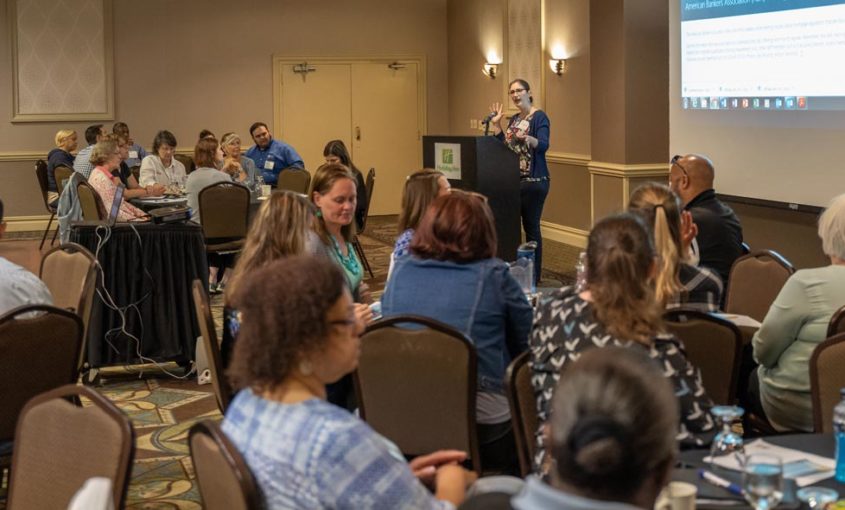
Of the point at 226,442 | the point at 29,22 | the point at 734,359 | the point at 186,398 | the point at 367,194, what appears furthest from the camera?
the point at 29,22

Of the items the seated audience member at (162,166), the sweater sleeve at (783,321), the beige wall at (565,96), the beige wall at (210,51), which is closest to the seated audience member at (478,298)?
the sweater sleeve at (783,321)

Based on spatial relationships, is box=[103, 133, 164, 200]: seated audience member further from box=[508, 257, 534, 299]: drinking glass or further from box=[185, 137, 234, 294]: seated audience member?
box=[508, 257, 534, 299]: drinking glass

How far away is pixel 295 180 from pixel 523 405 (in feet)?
24.8

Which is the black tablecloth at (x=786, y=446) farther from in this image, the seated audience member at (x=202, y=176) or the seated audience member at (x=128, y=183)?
the seated audience member at (x=128, y=183)

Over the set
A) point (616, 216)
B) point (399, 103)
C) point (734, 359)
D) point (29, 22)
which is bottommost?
point (734, 359)

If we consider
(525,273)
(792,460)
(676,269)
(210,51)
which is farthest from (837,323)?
(210,51)

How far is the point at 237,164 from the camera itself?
1065 centimetres

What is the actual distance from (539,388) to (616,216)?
52 cm

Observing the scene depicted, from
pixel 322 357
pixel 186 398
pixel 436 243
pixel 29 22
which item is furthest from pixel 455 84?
pixel 322 357

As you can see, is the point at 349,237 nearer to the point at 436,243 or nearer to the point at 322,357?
the point at 436,243

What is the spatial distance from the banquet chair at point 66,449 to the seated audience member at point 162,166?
27.4 feet

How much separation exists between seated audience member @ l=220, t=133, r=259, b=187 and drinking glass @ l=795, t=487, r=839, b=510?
8.55 meters

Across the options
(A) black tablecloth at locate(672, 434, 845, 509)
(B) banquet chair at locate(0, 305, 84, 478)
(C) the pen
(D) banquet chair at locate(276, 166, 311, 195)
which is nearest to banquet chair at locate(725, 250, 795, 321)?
(A) black tablecloth at locate(672, 434, 845, 509)

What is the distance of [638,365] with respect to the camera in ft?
5.47
